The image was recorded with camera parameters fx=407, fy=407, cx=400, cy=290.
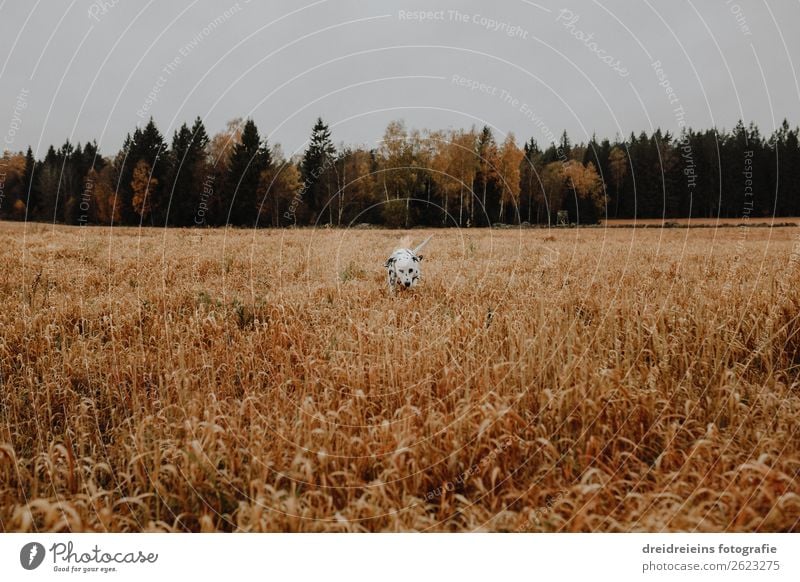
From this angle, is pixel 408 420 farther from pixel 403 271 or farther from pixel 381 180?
pixel 381 180

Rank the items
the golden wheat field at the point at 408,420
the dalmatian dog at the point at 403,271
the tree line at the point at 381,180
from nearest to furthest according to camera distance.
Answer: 1. the golden wheat field at the point at 408,420
2. the dalmatian dog at the point at 403,271
3. the tree line at the point at 381,180

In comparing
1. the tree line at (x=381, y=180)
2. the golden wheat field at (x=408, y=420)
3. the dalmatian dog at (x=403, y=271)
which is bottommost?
the golden wheat field at (x=408, y=420)

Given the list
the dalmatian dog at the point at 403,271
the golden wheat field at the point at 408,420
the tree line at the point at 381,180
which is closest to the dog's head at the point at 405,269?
the dalmatian dog at the point at 403,271

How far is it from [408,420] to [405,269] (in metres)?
4.74

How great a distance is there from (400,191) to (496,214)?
2543 centimetres

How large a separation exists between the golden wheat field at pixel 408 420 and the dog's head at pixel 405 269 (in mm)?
1775

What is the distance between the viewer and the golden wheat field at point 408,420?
9.19ft

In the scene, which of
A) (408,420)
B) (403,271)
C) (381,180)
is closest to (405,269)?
(403,271)

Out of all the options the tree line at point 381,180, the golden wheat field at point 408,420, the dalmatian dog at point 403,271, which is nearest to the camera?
the golden wheat field at point 408,420

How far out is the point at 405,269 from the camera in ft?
25.8

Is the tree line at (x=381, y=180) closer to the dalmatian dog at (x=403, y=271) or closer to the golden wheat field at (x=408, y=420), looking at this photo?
the dalmatian dog at (x=403, y=271)

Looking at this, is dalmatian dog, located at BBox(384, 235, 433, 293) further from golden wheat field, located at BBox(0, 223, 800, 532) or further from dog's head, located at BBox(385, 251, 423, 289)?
golden wheat field, located at BBox(0, 223, 800, 532)
